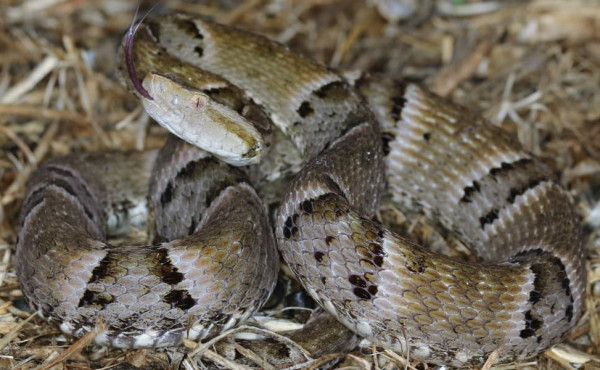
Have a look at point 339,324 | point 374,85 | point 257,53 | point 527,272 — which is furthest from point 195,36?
point 527,272

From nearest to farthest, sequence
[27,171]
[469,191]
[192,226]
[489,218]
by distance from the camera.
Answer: [192,226] → [489,218] → [469,191] → [27,171]

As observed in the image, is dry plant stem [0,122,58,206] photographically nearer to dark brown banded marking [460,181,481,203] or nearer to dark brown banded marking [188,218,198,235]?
dark brown banded marking [188,218,198,235]

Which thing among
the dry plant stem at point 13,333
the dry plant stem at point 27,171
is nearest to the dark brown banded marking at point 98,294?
the dry plant stem at point 13,333

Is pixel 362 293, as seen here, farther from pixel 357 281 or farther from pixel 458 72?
pixel 458 72

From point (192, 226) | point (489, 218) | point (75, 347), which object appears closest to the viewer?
point (75, 347)

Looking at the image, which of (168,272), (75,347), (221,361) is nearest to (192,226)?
(168,272)

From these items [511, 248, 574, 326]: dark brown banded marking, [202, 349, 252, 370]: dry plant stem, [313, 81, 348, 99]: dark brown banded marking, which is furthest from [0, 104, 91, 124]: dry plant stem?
[511, 248, 574, 326]: dark brown banded marking
